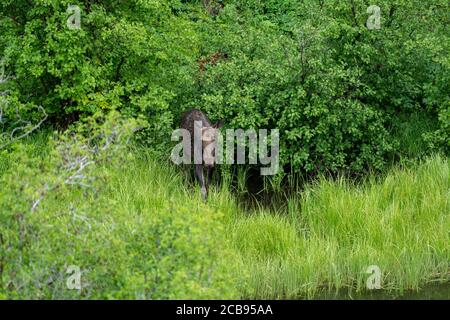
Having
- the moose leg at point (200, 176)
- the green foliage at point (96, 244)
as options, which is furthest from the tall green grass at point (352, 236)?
the green foliage at point (96, 244)

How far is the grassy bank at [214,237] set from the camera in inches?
240

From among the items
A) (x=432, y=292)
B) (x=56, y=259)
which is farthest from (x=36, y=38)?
(x=432, y=292)

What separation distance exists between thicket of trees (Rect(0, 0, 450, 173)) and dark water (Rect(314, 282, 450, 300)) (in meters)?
2.64

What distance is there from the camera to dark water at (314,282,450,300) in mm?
7648

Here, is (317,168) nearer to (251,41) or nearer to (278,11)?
(251,41)

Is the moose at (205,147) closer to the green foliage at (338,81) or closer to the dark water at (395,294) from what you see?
the green foliage at (338,81)

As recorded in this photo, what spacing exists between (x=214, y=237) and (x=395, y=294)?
237 cm

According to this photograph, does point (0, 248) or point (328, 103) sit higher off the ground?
point (328, 103)

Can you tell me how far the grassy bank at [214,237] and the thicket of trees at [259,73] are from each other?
0.71m

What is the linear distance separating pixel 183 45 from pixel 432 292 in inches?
199

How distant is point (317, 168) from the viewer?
10.4m

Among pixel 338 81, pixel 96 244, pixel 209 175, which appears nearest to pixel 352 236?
pixel 209 175

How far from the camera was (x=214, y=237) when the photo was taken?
243 inches

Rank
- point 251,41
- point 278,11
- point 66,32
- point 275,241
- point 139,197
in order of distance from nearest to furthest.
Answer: point 275,241, point 139,197, point 66,32, point 251,41, point 278,11
